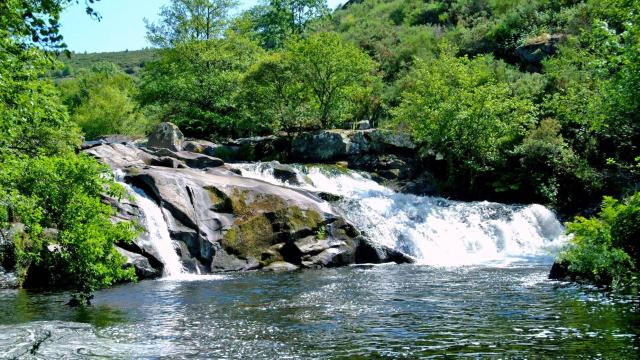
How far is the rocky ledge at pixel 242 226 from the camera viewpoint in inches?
899

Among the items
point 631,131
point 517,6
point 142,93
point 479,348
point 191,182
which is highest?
point 517,6

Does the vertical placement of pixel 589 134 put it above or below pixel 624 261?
above

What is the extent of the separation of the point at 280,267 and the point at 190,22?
36150mm

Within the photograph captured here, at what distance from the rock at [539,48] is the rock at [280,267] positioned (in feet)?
120

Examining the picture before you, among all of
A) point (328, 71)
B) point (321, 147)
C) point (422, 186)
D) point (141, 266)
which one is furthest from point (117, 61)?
point (141, 266)

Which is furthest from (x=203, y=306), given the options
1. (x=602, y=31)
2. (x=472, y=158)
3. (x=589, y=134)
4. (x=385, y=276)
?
(x=589, y=134)

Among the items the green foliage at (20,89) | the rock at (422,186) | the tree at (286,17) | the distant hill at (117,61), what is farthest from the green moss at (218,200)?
the distant hill at (117,61)

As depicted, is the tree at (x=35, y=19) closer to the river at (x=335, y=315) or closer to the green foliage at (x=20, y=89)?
the green foliage at (x=20, y=89)

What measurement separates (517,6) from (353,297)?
179 feet

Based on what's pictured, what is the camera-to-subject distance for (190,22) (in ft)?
174

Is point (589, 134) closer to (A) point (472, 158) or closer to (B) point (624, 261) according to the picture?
(A) point (472, 158)

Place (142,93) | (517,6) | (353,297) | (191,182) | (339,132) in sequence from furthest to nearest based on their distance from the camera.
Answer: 1. (517,6)
2. (142,93)
3. (339,132)
4. (191,182)
5. (353,297)

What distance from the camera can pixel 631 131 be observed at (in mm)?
34500

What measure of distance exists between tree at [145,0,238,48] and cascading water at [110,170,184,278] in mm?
33303
